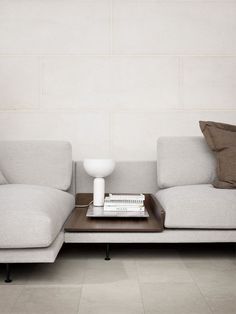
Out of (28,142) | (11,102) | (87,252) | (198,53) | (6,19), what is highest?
(6,19)

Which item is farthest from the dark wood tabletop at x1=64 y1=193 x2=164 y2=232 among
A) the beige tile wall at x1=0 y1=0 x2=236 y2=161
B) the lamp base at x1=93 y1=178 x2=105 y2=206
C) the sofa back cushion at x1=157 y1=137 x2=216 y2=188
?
the beige tile wall at x1=0 y1=0 x2=236 y2=161

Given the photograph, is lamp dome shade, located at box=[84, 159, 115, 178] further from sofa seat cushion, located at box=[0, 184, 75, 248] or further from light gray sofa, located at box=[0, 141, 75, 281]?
sofa seat cushion, located at box=[0, 184, 75, 248]

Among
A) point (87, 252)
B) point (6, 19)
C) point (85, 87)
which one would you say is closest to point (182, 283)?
point (87, 252)

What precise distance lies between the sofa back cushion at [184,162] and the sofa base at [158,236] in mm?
759

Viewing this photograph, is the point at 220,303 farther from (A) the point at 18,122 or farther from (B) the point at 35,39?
(B) the point at 35,39

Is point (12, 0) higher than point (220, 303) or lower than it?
higher

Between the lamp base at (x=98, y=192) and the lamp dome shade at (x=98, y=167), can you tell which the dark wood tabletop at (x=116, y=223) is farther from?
the lamp dome shade at (x=98, y=167)

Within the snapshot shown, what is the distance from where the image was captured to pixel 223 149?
3715 millimetres

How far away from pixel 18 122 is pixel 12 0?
4.07 feet

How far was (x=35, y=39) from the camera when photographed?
14.8 ft

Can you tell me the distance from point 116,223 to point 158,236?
354 millimetres

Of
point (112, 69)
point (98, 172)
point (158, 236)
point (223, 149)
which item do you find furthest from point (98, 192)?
point (112, 69)

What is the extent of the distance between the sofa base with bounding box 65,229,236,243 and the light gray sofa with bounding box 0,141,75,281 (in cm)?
16

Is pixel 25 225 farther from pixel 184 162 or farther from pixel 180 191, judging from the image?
pixel 184 162
